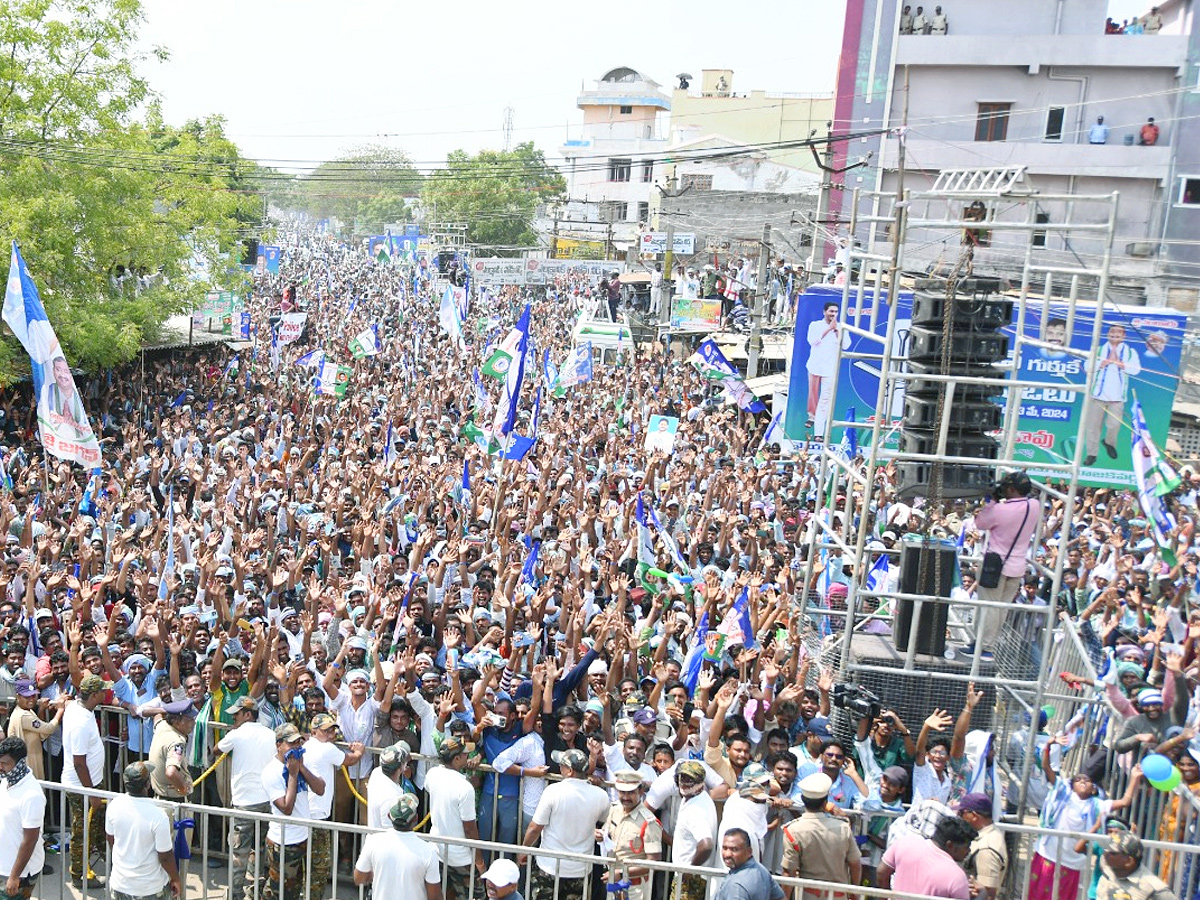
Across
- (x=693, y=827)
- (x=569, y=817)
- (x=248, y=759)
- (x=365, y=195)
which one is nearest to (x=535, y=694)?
(x=569, y=817)

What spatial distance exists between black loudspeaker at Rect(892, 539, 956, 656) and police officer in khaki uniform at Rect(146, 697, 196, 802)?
404 cm

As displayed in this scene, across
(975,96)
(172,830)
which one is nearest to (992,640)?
(172,830)

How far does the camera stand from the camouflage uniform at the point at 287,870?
20.7ft

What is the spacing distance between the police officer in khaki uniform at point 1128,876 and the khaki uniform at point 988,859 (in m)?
0.49

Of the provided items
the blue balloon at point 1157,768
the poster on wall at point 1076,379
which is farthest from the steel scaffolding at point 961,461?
the poster on wall at point 1076,379

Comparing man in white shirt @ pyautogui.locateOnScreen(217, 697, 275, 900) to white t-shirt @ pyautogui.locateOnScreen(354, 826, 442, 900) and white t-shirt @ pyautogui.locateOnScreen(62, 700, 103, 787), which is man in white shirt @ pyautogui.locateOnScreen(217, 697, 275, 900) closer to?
white t-shirt @ pyautogui.locateOnScreen(62, 700, 103, 787)

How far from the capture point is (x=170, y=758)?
20.9 ft

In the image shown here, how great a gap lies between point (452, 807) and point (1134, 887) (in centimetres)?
305

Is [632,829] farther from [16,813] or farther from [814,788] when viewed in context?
[16,813]

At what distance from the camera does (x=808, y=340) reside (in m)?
12.8

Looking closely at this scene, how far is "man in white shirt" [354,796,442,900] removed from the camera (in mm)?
5340

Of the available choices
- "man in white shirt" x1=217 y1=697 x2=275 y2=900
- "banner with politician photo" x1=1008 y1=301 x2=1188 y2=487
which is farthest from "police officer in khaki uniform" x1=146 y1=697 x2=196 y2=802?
"banner with politician photo" x1=1008 y1=301 x2=1188 y2=487

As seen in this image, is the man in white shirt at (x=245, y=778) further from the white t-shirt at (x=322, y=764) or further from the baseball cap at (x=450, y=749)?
the baseball cap at (x=450, y=749)

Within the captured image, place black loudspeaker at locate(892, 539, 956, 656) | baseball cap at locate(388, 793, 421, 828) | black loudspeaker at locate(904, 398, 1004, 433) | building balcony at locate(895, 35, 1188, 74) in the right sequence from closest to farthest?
baseball cap at locate(388, 793, 421, 828), black loudspeaker at locate(892, 539, 956, 656), black loudspeaker at locate(904, 398, 1004, 433), building balcony at locate(895, 35, 1188, 74)
